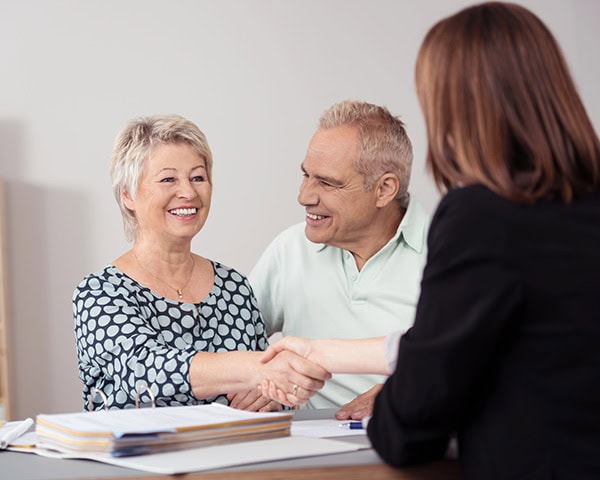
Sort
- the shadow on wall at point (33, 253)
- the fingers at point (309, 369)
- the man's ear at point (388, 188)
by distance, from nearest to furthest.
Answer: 1. the fingers at point (309, 369)
2. the man's ear at point (388, 188)
3. the shadow on wall at point (33, 253)

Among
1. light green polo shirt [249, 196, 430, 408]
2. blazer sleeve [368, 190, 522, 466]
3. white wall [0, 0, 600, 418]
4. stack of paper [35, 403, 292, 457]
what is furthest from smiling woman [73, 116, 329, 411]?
white wall [0, 0, 600, 418]

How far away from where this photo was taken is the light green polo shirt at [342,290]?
2656mm

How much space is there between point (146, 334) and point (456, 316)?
111cm

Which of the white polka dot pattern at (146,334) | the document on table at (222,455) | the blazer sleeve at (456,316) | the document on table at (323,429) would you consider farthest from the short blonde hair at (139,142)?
the blazer sleeve at (456,316)

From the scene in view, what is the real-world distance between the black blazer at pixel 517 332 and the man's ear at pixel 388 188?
5.11ft

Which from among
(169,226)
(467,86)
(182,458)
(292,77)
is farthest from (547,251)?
(292,77)

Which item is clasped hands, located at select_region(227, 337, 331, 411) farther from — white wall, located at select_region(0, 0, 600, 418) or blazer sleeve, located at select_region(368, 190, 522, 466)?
white wall, located at select_region(0, 0, 600, 418)

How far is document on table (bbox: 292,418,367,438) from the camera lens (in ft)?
5.52

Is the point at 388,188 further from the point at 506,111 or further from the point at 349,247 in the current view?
the point at 506,111

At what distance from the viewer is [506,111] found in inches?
50.1

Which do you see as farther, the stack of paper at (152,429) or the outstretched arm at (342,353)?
the outstretched arm at (342,353)

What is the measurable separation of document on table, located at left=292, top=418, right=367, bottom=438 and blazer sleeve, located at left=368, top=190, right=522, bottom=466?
42cm

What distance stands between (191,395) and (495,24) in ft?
3.70

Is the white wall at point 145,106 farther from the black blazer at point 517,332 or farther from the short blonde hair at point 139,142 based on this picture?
the black blazer at point 517,332
